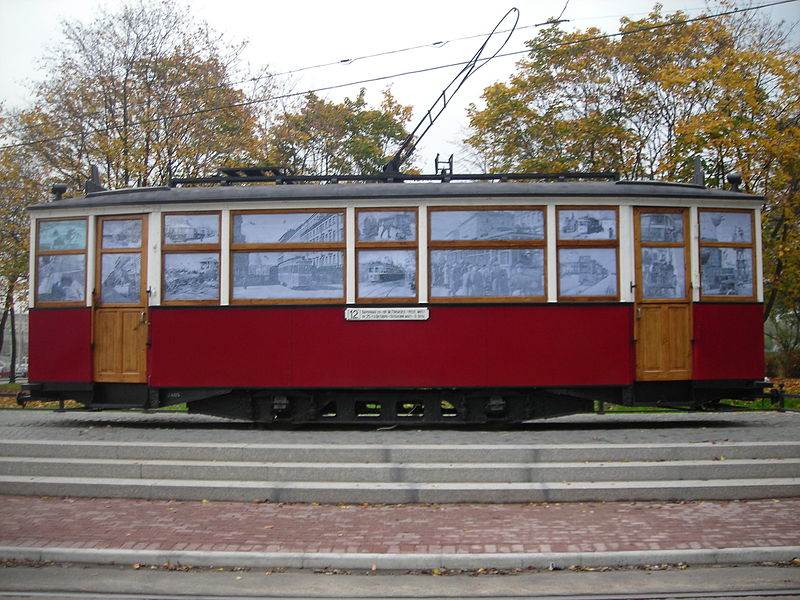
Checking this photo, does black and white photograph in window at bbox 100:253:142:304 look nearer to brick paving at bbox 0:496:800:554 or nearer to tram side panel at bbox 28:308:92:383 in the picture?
tram side panel at bbox 28:308:92:383

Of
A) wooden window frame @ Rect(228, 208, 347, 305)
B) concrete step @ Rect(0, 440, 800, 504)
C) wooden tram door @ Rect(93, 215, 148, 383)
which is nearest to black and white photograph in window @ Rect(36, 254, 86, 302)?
wooden tram door @ Rect(93, 215, 148, 383)

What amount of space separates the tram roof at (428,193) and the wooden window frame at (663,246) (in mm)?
178

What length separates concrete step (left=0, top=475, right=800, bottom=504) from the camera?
7480 millimetres

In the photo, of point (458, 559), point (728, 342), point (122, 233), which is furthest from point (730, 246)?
point (122, 233)

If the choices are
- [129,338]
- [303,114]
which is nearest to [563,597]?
[129,338]

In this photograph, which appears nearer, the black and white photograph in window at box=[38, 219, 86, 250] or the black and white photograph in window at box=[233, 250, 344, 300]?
the black and white photograph in window at box=[233, 250, 344, 300]

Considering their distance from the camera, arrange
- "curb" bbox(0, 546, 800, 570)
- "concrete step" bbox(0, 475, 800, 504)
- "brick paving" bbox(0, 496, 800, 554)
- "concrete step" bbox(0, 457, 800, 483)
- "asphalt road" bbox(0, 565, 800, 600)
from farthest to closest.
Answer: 1. "concrete step" bbox(0, 457, 800, 483)
2. "concrete step" bbox(0, 475, 800, 504)
3. "brick paving" bbox(0, 496, 800, 554)
4. "curb" bbox(0, 546, 800, 570)
5. "asphalt road" bbox(0, 565, 800, 600)

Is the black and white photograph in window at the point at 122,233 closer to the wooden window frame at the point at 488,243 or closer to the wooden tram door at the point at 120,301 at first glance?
the wooden tram door at the point at 120,301

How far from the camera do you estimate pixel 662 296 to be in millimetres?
10305

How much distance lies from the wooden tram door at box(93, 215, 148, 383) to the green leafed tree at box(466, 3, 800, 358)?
11.7 metres

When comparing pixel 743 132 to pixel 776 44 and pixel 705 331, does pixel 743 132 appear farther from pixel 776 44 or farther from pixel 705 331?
pixel 705 331

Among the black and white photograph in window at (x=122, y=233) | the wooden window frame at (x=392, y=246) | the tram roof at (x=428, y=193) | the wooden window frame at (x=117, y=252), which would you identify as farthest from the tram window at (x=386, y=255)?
the black and white photograph in window at (x=122, y=233)

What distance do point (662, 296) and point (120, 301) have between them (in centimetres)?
731

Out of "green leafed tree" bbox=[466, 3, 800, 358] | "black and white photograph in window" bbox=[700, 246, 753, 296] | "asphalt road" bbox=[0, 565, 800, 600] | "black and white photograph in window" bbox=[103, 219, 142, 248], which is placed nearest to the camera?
"asphalt road" bbox=[0, 565, 800, 600]
